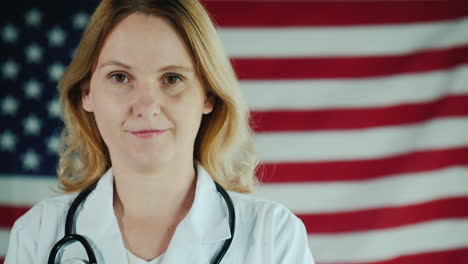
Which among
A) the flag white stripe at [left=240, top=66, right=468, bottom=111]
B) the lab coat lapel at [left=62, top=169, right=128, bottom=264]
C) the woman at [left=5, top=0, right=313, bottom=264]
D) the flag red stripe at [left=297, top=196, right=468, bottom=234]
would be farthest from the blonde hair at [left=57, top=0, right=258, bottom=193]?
the flag red stripe at [left=297, top=196, right=468, bottom=234]

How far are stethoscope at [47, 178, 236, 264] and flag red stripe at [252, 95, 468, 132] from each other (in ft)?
2.08

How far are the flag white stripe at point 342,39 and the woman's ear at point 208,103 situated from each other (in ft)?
2.19

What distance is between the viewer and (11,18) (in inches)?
72.2

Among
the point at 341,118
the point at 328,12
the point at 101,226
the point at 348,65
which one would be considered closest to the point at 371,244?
the point at 341,118

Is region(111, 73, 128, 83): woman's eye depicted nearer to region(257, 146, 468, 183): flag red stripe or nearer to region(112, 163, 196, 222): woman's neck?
region(112, 163, 196, 222): woman's neck

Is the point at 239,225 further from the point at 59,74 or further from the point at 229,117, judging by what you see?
the point at 59,74

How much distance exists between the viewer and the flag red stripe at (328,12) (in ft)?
6.14

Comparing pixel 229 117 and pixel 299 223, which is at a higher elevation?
pixel 229 117

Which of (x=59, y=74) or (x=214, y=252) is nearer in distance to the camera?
(x=214, y=252)

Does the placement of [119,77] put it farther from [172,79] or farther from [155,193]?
[155,193]

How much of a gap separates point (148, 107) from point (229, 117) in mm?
252

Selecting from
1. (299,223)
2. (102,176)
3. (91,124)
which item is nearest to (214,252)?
(299,223)

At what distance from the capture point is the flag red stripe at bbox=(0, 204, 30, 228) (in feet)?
6.10

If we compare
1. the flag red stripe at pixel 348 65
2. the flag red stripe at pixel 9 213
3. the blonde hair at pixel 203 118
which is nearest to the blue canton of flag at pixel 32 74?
the flag red stripe at pixel 9 213
